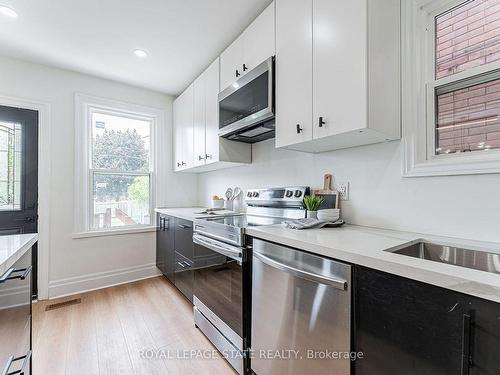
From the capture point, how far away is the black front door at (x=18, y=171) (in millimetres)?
2469

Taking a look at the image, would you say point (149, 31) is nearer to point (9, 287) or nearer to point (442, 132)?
point (9, 287)

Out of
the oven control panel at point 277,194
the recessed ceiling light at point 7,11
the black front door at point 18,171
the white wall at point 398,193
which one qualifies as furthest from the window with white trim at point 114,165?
the white wall at point 398,193

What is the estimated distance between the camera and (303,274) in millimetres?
1093

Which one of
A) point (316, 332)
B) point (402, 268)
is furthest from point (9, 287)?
point (402, 268)

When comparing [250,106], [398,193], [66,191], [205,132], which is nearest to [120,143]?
[66,191]

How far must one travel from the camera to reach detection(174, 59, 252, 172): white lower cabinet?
2.39 metres

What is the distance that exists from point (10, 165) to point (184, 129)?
183 centimetres

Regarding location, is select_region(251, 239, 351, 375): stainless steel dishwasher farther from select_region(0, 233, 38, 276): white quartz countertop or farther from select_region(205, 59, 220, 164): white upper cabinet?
select_region(205, 59, 220, 164): white upper cabinet

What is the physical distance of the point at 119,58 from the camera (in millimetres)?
2512

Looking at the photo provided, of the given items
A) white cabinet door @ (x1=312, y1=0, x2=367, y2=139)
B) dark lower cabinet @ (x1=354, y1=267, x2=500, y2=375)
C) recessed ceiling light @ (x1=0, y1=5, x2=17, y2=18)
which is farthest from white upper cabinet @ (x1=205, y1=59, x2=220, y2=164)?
dark lower cabinet @ (x1=354, y1=267, x2=500, y2=375)

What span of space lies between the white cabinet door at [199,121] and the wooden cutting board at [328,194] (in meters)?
1.38

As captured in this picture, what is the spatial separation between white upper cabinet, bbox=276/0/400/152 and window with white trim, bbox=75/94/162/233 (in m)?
2.40

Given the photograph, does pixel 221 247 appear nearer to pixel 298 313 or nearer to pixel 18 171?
pixel 298 313

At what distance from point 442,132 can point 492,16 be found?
56 cm
